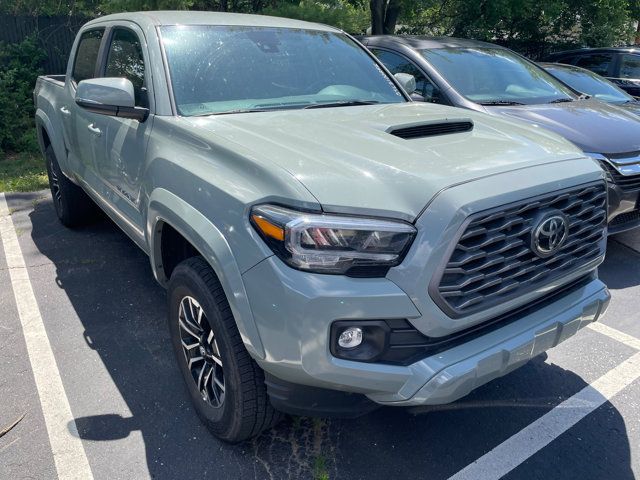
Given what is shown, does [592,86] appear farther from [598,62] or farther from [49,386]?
[49,386]

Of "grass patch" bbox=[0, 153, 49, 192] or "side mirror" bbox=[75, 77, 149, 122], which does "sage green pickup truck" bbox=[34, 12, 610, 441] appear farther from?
"grass patch" bbox=[0, 153, 49, 192]

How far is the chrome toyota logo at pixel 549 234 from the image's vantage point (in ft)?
7.09

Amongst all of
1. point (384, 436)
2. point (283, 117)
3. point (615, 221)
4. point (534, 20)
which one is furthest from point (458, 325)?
point (534, 20)

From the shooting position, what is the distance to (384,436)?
8.71 ft

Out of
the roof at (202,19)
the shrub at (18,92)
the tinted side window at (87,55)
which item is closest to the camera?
the roof at (202,19)

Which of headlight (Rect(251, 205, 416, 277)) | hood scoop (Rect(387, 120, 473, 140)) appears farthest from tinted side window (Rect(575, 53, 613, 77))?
headlight (Rect(251, 205, 416, 277))

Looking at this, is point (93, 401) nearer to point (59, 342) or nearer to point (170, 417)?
point (170, 417)

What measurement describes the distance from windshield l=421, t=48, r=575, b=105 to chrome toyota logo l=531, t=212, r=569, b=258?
3044 mm

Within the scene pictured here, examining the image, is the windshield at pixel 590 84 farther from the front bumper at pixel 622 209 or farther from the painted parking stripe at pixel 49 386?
the painted parking stripe at pixel 49 386

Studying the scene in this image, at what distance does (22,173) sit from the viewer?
7.52m

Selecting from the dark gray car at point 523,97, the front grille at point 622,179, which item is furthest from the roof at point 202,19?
the front grille at point 622,179

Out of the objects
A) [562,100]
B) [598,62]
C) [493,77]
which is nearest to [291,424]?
[493,77]

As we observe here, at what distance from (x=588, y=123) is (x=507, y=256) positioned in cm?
305

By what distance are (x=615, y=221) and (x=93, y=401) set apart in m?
4.08
